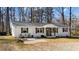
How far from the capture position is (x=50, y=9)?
314cm

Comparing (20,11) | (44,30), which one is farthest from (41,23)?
(20,11)

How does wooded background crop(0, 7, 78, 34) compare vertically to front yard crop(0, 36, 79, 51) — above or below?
above

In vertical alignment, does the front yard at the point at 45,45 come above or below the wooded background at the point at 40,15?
below

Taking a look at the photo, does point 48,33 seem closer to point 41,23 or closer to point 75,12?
point 41,23

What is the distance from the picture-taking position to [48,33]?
123 inches

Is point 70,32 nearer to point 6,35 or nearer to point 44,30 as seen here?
point 44,30

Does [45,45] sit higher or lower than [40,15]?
lower

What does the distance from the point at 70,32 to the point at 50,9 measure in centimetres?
39

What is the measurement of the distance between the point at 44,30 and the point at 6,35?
0.48m
